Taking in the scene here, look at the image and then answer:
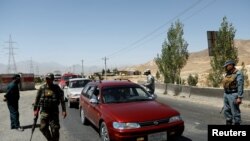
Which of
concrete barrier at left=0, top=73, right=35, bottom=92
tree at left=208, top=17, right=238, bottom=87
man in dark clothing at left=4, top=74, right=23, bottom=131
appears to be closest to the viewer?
man in dark clothing at left=4, top=74, right=23, bottom=131

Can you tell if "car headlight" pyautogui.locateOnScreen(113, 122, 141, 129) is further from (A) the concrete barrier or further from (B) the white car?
(A) the concrete barrier

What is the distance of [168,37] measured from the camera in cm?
3216

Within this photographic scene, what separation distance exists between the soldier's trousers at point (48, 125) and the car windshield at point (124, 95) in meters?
1.64

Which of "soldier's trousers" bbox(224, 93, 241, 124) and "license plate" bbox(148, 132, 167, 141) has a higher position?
"soldier's trousers" bbox(224, 93, 241, 124)

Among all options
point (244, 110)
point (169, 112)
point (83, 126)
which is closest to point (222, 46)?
point (244, 110)

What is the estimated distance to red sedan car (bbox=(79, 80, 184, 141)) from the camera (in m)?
7.27

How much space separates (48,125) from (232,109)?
15.3ft

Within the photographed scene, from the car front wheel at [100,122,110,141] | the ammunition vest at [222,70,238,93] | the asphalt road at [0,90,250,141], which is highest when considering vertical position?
the ammunition vest at [222,70,238,93]

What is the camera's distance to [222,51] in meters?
22.8

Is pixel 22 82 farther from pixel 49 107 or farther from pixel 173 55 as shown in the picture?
pixel 49 107

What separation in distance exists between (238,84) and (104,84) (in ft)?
12.3

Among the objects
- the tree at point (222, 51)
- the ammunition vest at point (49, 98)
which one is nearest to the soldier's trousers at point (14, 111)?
the ammunition vest at point (49, 98)

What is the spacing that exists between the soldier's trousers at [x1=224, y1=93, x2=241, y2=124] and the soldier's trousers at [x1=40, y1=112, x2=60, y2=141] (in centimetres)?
445

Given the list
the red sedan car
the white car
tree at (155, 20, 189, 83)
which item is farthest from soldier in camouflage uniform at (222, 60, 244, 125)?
tree at (155, 20, 189, 83)
